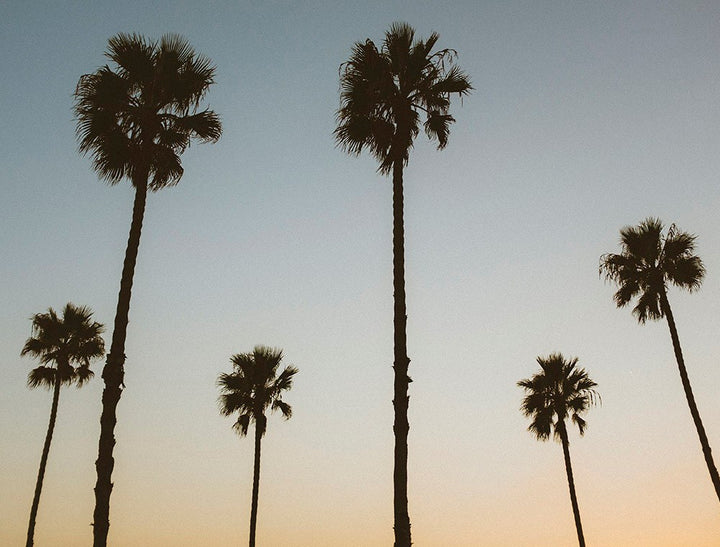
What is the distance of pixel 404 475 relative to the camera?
14.0 m

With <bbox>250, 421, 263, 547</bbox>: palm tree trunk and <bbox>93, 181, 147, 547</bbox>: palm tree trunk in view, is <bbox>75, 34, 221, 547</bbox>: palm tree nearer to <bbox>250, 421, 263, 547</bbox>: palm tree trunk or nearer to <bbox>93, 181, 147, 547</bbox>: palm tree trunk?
<bbox>93, 181, 147, 547</bbox>: palm tree trunk

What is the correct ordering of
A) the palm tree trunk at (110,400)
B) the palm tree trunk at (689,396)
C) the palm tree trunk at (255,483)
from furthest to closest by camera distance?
the palm tree trunk at (255,483) < the palm tree trunk at (689,396) < the palm tree trunk at (110,400)

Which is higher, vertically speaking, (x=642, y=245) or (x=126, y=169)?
(x=642, y=245)

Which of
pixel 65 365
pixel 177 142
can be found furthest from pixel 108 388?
pixel 65 365

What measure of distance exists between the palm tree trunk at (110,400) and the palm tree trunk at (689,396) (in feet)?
68.6

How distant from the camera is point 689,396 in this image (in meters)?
24.6

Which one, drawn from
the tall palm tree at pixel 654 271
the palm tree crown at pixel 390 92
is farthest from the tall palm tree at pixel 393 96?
the tall palm tree at pixel 654 271

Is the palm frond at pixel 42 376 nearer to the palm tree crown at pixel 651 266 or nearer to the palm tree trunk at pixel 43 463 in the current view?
the palm tree trunk at pixel 43 463

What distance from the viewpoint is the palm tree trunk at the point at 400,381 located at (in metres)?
13.5

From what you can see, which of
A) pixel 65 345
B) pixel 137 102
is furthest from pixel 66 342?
pixel 137 102

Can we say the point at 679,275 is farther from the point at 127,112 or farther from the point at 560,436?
the point at 127,112

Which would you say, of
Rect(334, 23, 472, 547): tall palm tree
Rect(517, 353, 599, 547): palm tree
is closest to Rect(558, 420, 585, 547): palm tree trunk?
Rect(517, 353, 599, 547): palm tree

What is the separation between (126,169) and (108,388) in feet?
21.1

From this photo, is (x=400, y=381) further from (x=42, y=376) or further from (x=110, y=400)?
(x=42, y=376)
